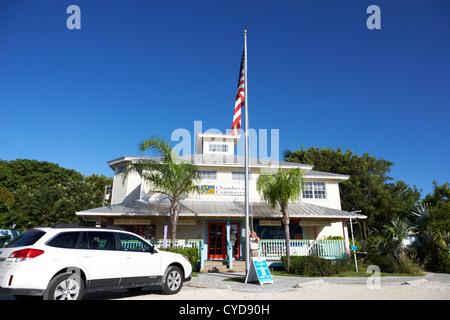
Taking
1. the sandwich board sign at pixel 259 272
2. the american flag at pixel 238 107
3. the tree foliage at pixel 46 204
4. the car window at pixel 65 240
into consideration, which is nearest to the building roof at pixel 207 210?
the sandwich board sign at pixel 259 272

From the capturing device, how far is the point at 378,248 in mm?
15039

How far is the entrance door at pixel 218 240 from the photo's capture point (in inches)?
690

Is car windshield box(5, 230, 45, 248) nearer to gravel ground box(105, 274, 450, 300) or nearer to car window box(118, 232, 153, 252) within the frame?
car window box(118, 232, 153, 252)

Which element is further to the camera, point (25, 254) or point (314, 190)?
point (314, 190)

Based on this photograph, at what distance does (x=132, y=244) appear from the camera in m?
7.36

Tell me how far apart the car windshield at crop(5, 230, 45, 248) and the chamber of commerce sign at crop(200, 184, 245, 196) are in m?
13.3

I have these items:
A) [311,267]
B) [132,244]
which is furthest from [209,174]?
[132,244]

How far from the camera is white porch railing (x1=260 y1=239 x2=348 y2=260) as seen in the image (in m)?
15.6

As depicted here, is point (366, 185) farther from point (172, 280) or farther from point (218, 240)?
point (172, 280)

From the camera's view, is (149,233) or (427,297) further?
(149,233)

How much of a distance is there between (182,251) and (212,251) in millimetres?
5088

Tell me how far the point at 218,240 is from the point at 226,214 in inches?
123
